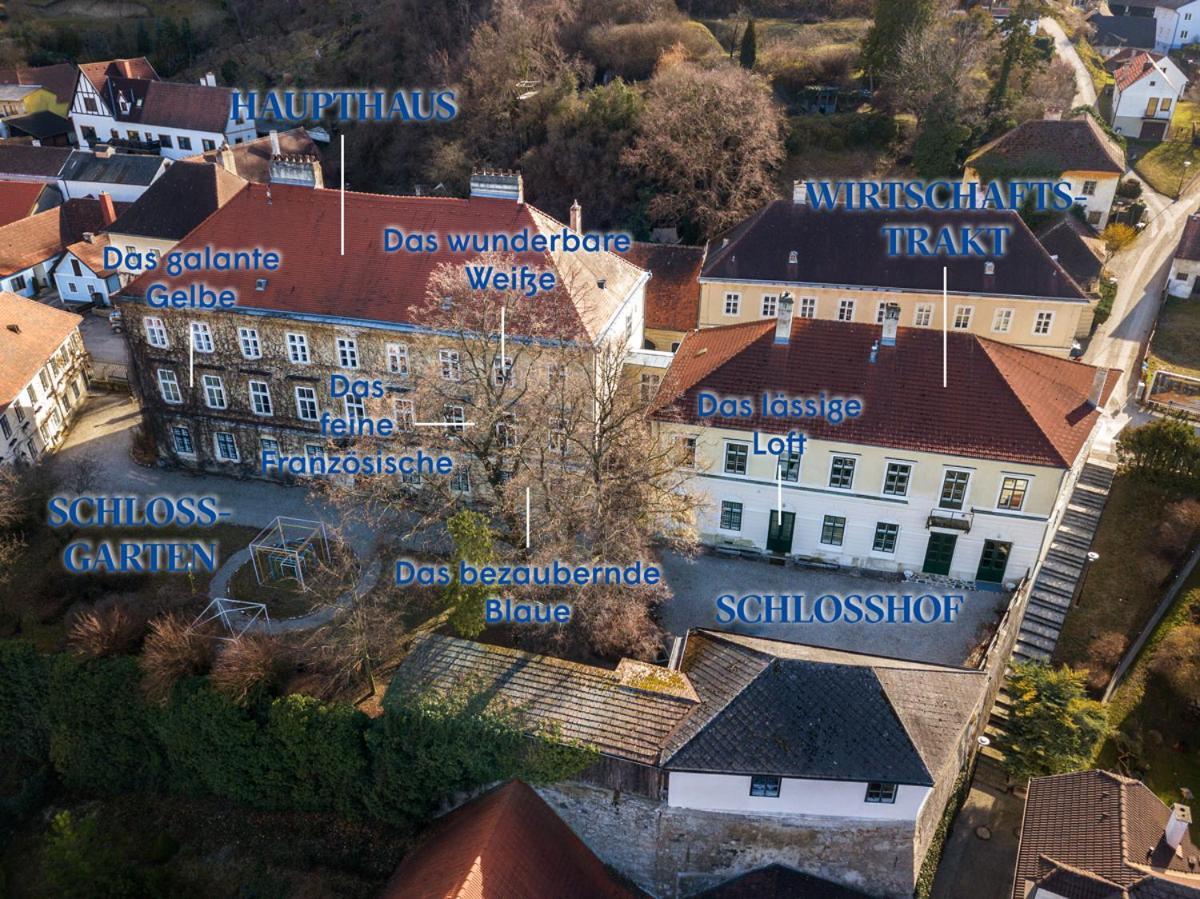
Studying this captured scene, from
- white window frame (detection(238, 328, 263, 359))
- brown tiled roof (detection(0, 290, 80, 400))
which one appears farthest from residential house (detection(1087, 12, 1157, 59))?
brown tiled roof (detection(0, 290, 80, 400))

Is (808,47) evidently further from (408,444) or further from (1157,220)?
(408,444)

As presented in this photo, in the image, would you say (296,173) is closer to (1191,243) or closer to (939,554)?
(939,554)

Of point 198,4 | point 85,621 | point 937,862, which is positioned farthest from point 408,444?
point 198,4

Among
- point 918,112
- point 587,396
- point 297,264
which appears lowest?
point 587,396

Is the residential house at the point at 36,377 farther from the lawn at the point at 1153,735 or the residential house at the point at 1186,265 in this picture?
the residential house at the point at 1186,265

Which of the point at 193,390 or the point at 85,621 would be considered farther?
the point at 193,390

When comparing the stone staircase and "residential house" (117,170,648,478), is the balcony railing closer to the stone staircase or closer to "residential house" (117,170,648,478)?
the stone staircase
